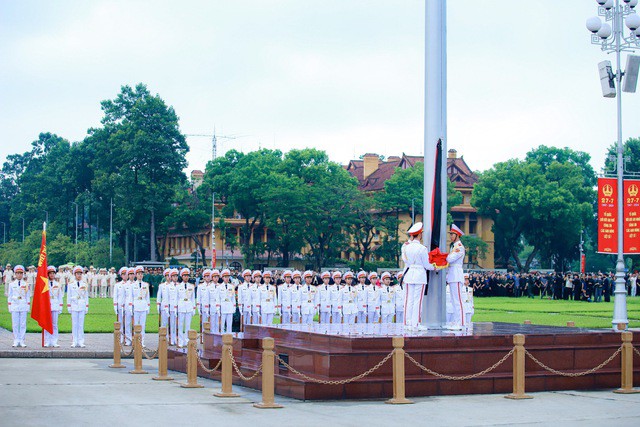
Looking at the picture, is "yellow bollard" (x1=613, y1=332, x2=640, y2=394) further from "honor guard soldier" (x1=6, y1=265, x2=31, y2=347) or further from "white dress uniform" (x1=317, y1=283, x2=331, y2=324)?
"honor guard soldier" (x1=6, y1=265, x2=31, y2=347)

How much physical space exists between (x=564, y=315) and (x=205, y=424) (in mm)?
26464

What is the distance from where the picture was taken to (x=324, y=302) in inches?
926

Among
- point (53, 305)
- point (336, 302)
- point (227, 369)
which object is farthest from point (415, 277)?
point (53, 305)

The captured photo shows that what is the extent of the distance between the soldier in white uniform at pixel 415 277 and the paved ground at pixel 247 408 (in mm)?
2387

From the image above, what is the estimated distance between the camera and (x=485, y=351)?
14.2m

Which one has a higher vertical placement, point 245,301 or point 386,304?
point 245,301

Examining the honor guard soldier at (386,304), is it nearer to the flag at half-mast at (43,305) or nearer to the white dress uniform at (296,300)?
the white dress uniform at (296,300)

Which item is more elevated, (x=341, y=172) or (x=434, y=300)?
(x=341, y=172)

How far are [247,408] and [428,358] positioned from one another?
9.79ft

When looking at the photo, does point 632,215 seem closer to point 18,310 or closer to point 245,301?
point 245,301

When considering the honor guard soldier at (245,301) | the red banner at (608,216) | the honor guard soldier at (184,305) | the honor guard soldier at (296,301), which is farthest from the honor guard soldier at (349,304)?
the red banner at (608,216)

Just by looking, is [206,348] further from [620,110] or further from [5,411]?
[620,110]

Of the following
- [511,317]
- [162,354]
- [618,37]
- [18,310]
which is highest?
[618,37]

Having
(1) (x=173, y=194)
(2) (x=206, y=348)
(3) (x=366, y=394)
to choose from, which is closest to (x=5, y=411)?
(3) (x=366, y=394)
